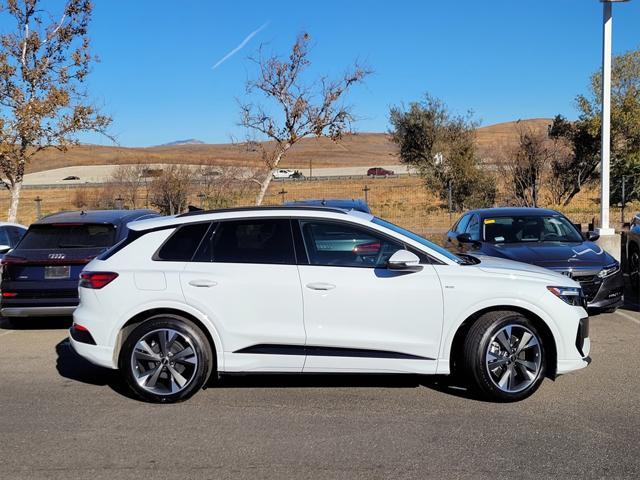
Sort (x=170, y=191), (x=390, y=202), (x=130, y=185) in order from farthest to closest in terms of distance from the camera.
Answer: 1. (x=390, y=202)
2. (x=130, y=185)
3. (x=170, y=191)

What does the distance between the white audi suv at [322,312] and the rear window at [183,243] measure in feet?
0.04

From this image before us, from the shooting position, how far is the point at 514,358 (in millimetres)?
5426

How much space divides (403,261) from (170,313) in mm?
2017

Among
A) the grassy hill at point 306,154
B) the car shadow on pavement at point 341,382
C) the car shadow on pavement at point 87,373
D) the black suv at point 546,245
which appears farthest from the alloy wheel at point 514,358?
the grassy hill at point 306,154

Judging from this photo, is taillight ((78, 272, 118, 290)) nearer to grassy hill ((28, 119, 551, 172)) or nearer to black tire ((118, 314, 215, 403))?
black tire ((118, 314, 215, 403))

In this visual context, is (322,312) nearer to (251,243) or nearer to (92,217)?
(251,243)

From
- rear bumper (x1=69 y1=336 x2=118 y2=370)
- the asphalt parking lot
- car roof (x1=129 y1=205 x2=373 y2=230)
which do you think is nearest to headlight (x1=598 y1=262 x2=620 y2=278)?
the asphalt parking lot

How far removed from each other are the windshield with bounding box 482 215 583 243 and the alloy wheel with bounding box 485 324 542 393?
14.3 ft

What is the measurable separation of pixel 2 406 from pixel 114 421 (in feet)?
3.88

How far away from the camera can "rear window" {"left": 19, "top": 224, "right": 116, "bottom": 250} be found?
326 inches

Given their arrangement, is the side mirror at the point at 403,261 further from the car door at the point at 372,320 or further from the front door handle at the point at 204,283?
the front door handle at the point at 204,283

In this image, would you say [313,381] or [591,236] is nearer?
[313,381]

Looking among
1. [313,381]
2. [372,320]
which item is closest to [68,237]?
[313,381]

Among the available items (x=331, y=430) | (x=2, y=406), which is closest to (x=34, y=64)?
(x=2, y=406)
